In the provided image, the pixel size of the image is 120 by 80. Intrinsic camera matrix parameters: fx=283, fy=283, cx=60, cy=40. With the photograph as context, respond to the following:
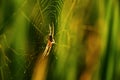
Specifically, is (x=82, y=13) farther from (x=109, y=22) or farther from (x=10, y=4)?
(x=10, y=4)

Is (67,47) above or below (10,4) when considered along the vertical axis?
below

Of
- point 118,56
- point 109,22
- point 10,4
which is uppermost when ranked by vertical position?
point 10,4

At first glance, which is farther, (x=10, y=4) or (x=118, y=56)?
(x=118, y=56)

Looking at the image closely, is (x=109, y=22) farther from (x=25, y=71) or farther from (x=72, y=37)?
(x=25, y=71)

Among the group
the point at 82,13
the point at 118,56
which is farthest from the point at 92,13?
the point at 118,56

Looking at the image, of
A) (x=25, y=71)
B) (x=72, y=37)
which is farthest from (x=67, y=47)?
(x=25, y=71)

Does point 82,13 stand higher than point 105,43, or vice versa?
point 82,13
